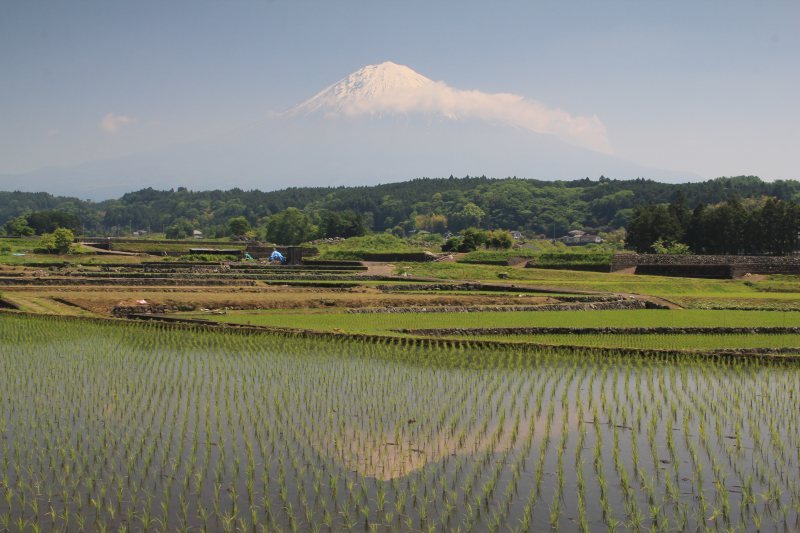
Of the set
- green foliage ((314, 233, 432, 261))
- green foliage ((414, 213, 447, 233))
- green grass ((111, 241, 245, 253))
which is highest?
green foliage ((414, 213, 447, 233))

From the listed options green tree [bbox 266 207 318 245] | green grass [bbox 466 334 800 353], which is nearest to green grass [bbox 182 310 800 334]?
green grass [bbox 466 334 800 353]

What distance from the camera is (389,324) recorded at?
31.3 metres

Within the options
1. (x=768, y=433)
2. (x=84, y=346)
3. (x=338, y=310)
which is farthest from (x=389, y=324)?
(x=768, y=433)

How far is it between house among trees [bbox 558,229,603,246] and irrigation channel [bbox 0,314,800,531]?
126872mm

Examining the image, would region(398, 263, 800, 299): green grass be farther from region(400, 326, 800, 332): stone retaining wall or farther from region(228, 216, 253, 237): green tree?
region(228, 216, 253, 237): green tree

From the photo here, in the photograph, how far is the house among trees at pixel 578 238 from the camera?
149m

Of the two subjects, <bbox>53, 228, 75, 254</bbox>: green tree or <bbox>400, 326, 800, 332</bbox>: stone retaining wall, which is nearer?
<bbox>400, 326, 800, 332</bbox>: stone retaining wall

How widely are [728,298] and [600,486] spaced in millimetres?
32027

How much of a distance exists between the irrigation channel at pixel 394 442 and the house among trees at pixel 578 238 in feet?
416

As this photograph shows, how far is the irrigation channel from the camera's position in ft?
38.6

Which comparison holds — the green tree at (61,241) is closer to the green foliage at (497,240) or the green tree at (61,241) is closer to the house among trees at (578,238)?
the green foliage at (497,240)

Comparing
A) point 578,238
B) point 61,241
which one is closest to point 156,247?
point 61,241

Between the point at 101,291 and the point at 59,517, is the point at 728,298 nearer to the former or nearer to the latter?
the point at 101,291

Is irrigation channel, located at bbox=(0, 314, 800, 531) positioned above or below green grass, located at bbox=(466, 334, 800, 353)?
below
